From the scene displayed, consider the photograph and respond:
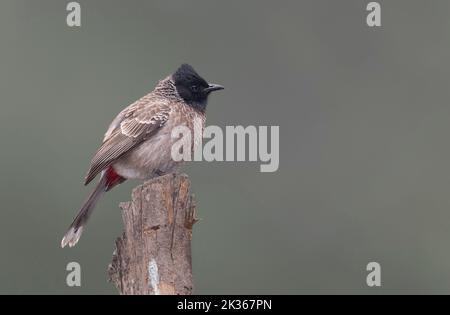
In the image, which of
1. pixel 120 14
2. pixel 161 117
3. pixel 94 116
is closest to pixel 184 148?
pixel 161 117

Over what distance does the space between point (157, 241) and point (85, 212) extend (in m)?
1.97

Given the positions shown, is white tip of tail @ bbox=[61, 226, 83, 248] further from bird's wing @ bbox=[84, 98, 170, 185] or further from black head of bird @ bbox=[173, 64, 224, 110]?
black head of bird @ bbox=[173, 64, 224, 110]

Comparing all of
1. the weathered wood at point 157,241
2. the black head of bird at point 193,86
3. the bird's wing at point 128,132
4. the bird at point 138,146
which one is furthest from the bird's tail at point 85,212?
the weathered wood at point 157,241

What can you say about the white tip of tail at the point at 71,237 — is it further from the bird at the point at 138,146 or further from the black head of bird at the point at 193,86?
the black head of bird at the point at 193,86

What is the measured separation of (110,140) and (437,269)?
9938mm

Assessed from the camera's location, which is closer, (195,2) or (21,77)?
(21,77)

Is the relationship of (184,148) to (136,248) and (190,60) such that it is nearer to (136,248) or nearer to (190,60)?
(136,248)

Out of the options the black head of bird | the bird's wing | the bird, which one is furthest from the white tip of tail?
the black head of bird

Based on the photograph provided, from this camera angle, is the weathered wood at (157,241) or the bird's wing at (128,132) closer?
the weathered wood at (157,241)

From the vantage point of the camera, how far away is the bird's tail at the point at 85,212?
28.6ft

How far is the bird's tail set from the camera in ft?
28.6

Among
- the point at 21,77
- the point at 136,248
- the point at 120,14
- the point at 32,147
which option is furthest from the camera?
the point at 120,14

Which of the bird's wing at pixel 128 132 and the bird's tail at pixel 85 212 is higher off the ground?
the bird's wing at pixel 128 132

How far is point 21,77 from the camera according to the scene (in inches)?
667
